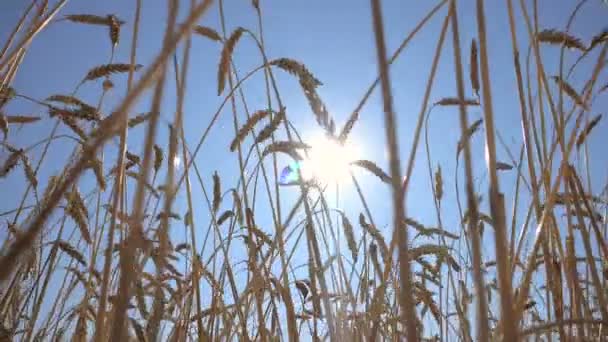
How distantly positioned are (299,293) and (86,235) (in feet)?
3.87

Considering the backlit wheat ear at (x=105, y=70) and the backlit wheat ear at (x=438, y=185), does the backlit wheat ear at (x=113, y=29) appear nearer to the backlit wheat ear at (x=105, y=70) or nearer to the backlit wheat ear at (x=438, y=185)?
the backlit wheat ear at (x=105, y=70)

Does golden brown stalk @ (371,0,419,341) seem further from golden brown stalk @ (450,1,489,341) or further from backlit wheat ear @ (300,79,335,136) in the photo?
backlit wheat ear @ (300,79,335,136)

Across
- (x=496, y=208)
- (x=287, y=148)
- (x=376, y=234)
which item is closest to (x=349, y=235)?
(x=376, y=234)

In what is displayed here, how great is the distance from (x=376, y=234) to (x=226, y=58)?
3.66ft

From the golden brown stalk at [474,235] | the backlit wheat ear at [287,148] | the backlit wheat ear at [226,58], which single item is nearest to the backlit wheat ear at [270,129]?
the backlit wheat ear at [287,148]

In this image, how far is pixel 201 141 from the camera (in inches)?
82.0

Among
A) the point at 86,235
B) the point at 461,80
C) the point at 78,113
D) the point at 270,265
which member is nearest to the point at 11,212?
the point at 86,235

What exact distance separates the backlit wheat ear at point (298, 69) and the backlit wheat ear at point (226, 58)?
0.27 m

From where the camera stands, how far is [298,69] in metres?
1.66

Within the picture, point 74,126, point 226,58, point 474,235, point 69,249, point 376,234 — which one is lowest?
point 474,235

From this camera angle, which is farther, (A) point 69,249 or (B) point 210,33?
(A) point 69,249

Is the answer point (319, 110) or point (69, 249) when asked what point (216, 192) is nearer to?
point (69, 249)

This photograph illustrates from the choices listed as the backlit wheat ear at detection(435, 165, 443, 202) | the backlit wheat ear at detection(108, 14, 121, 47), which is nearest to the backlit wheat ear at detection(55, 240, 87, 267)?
the backlit wheat ear at detection(108, 14, 121, 47)

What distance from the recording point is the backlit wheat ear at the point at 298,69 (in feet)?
5.13
